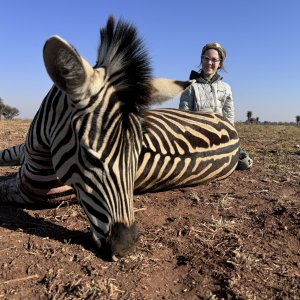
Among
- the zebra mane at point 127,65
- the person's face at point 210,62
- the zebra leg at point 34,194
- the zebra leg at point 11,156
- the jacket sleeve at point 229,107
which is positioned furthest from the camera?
the jacket sleeve at point 229,107

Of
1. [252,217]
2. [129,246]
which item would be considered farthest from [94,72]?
[252,217]

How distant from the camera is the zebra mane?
8.00 ft

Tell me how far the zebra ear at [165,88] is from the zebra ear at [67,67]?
543 millimetres

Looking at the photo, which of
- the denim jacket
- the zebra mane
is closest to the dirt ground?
the zebra mane

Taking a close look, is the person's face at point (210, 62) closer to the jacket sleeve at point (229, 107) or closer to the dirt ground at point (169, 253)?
the jacket sleeve at point (229, 107)

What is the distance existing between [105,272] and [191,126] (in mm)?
2181

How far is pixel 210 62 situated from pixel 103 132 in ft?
11.6

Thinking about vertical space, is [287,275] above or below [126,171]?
below

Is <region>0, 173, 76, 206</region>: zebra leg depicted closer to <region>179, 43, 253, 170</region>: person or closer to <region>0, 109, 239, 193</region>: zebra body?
<region>0, 109, 239, 193</region>: zebra body

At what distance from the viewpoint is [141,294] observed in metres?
2.03

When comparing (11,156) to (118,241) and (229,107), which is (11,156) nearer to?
(118,241)

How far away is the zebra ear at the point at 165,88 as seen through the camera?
272 centimetres

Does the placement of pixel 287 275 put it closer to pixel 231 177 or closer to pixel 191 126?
pixel 191 126

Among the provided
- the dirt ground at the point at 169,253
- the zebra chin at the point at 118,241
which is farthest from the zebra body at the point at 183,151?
the zebra chin at the point at 118,241
